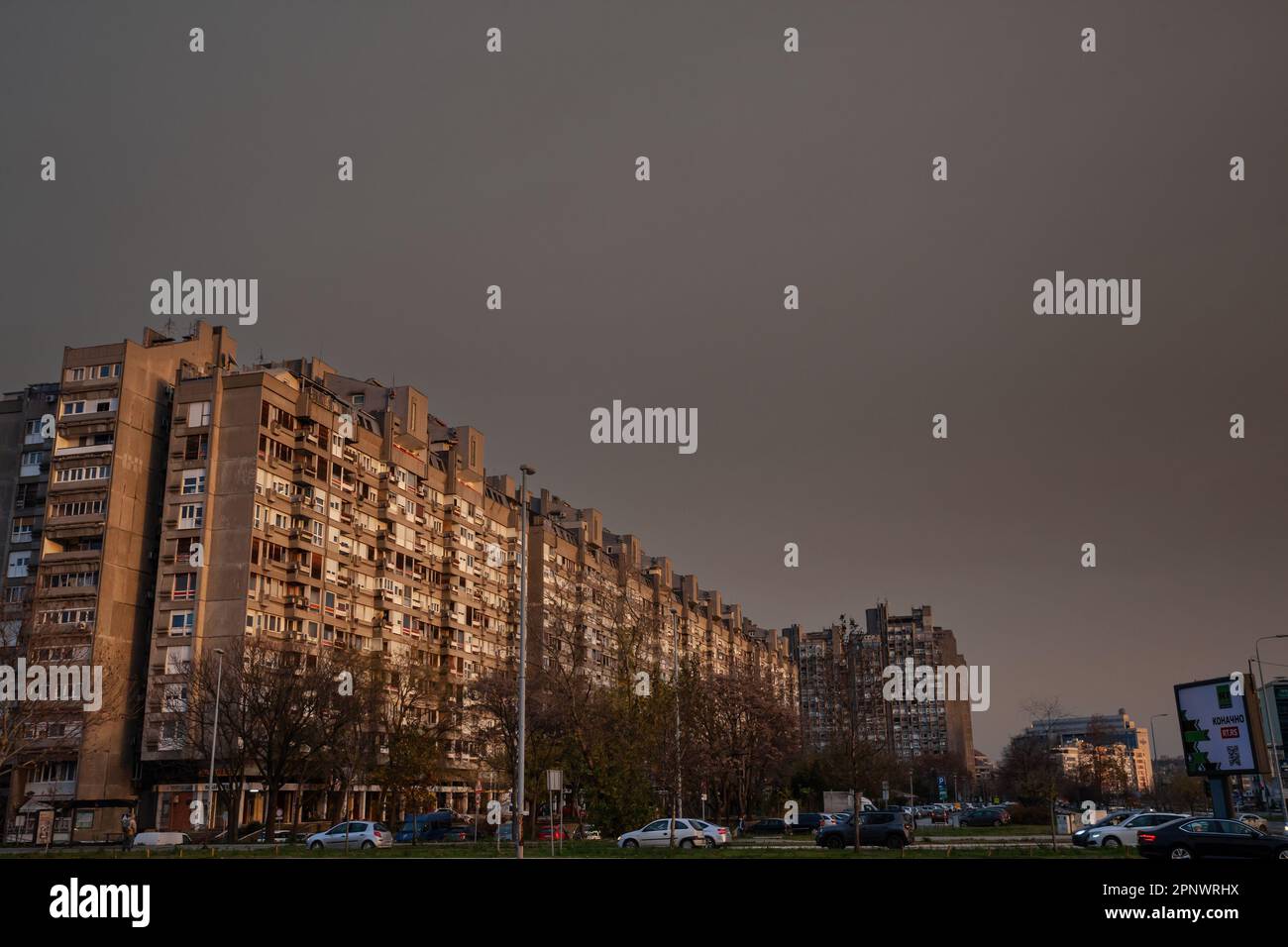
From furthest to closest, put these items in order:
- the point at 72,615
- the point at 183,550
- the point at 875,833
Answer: the point at 183,550, the point at 72,615, the point at 875,833

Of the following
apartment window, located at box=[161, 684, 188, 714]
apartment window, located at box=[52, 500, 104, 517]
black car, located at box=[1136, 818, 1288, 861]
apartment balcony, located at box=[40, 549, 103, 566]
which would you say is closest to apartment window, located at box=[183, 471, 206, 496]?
apartment window, located at box=[52, 500, 104, 517]

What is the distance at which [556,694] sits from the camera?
6025cm

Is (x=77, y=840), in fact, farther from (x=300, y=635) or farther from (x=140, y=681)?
(x=300, y=635)

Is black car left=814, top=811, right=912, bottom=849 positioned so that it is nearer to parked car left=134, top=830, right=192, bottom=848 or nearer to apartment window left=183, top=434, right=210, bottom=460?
parked car left=134, top=830, right=192, bottom=848

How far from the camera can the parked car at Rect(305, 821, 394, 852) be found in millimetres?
53781

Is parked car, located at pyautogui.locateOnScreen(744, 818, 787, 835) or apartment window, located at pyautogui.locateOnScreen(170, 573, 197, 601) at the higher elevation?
apartment window, located at pyautogui.locateOnScreen(170, 573, 197, 601)

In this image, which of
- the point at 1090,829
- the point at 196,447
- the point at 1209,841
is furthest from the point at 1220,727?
the point at 196,447

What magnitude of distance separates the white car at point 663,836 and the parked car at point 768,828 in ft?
75.3

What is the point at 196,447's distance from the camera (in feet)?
298

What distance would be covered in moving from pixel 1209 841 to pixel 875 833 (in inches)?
617

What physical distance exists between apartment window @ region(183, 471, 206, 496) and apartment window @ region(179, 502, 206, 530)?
1092 mm

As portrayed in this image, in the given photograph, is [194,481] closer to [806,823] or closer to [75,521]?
[75,521]

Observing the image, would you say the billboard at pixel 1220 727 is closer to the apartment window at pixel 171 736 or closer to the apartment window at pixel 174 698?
the apartment window at pixel 174 698
